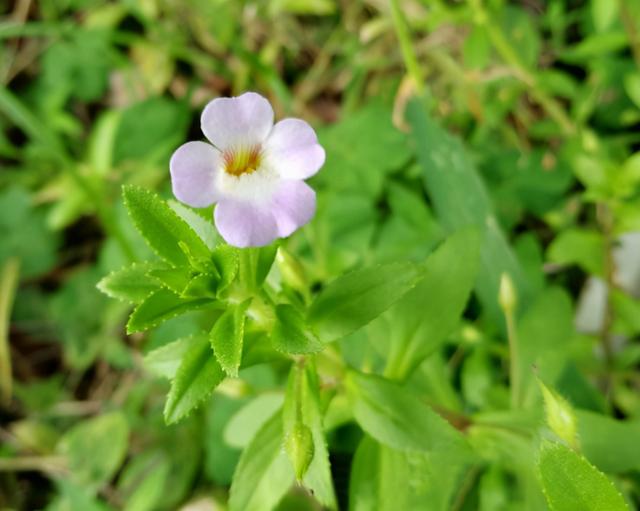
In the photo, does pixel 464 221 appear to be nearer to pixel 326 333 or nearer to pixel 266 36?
pixel 326 333

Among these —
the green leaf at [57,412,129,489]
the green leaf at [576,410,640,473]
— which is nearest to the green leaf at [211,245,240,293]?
the green leaf at [576,410,640,473]

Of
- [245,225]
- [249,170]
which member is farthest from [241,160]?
[245,225]

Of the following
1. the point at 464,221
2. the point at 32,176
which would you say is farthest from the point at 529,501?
the point at 32,176

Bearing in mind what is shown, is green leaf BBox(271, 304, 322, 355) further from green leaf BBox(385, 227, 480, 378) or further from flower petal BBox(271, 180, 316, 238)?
green leaf BBox(385, 227, 480, 378)

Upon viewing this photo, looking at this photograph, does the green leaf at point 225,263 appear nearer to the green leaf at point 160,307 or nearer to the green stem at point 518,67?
the green leaf at point 160,307

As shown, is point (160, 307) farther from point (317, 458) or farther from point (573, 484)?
point (573, 484)

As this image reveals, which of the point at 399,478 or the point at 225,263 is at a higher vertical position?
the point at 225,263

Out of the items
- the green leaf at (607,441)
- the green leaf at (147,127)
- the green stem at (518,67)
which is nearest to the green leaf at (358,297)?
the green leaf at (607,441)
